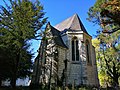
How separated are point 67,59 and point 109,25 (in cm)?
767

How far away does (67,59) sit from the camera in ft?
72.8

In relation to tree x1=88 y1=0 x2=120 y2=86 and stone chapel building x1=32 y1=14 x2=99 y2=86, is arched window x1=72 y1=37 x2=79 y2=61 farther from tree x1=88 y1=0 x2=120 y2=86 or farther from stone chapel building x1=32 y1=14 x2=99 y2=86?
tree x1=88 y1=0 x2=120 y2=86

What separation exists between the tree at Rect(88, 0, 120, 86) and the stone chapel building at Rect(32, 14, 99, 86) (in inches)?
107

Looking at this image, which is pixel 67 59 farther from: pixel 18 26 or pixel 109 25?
pixel 18 26

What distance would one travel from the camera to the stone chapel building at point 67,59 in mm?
20406

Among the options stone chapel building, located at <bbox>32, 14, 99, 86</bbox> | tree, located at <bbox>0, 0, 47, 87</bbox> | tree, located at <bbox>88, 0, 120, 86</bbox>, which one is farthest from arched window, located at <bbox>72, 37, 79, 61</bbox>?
tree, located at <bbox>0, 0, 47, 87</bbox>

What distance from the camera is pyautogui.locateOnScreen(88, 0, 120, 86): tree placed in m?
14.7

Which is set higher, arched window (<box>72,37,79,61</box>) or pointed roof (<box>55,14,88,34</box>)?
pointed roof (<box>55,14,88,34</box>)

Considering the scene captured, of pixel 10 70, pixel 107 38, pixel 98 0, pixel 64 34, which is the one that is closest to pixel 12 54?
pixel 10 70

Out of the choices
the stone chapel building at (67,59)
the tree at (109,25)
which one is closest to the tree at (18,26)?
the stone chapel building at (67,59)

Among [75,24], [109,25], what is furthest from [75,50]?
[109,25]

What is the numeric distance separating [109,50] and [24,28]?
52.8 feet

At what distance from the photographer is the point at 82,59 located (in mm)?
22344

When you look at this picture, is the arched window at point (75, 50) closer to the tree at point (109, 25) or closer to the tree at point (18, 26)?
the tree at point (109, 25)
